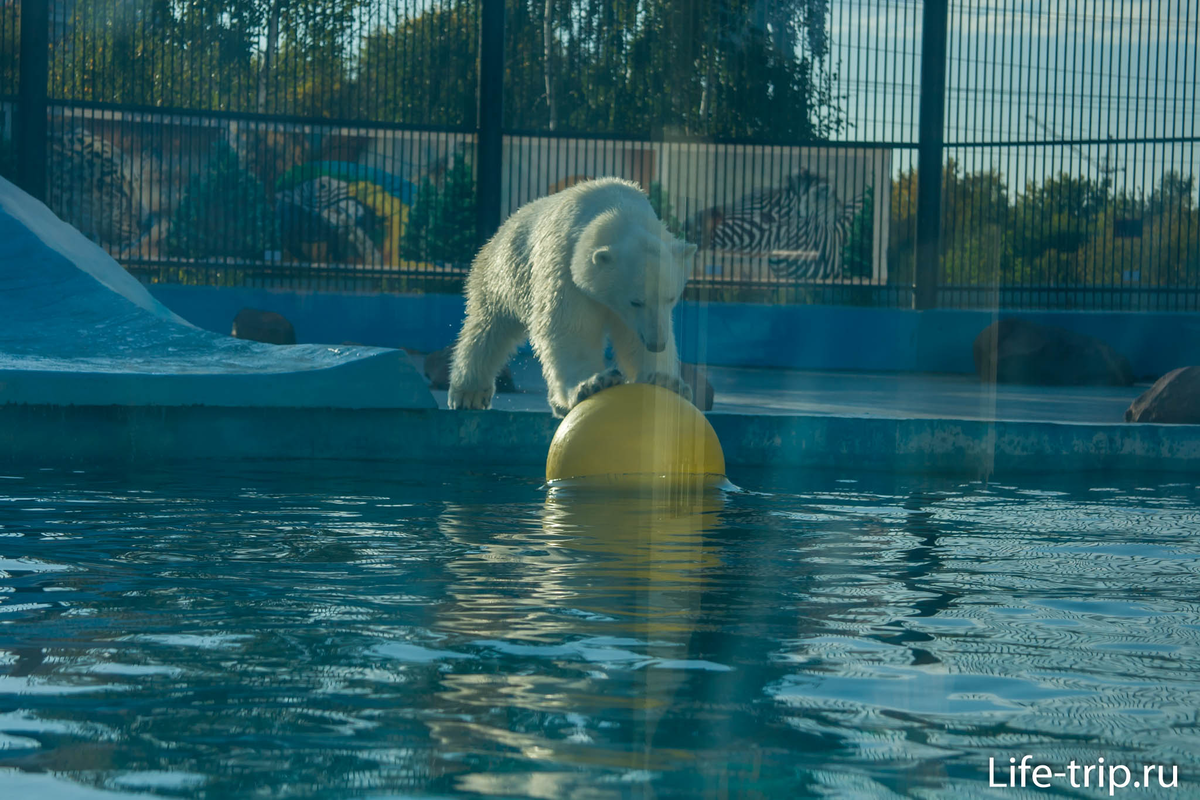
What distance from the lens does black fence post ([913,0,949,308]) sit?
1386 cm

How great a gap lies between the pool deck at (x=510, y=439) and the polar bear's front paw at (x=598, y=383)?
3.28ft

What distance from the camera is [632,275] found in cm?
640

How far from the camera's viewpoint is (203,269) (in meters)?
13.9

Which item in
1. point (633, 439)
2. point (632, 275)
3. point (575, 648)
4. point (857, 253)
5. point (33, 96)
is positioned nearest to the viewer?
point (575, 648)

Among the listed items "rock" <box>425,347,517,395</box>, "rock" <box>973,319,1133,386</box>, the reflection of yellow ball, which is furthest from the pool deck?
"rock" <box>973,319,1133,386</box>

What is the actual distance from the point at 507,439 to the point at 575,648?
4.21 metres

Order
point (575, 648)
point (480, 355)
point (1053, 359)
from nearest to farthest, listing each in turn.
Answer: point (575, 648), point (480, 355), point (1053, 359)

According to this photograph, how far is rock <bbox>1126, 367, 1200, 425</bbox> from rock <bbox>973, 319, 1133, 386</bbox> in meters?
4.00

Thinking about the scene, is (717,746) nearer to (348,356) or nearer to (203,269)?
(348,356)

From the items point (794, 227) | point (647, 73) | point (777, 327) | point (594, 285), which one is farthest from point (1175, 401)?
point (647, 73)

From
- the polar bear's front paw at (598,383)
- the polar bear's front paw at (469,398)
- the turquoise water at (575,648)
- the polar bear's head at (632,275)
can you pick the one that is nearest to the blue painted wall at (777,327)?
the polar bear's front paw at (469,398)

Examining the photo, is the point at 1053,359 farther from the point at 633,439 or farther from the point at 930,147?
the point at 633,439

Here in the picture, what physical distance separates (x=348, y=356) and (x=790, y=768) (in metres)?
5.60

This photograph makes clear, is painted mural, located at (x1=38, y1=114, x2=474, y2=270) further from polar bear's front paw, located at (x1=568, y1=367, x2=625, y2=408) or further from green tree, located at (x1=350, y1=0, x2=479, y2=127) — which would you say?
polar bear's front paw, located at (x1=568, y1=367, x2=625, y2=408)
